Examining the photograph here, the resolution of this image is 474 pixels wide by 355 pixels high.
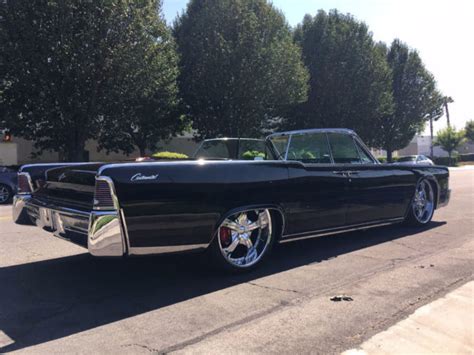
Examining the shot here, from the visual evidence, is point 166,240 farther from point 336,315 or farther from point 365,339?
point 365,339

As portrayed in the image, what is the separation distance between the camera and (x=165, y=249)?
4457 millimetres

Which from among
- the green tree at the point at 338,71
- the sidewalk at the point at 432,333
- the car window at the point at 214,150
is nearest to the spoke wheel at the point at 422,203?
the car window at the point at 214,150

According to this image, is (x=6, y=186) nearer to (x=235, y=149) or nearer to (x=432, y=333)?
(x=235, y=149)

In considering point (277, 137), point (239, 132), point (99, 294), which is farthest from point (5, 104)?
point (99, 294)

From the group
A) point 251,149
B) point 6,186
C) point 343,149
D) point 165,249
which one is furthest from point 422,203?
point 6,186

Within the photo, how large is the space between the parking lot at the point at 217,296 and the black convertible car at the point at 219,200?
43 centimetres

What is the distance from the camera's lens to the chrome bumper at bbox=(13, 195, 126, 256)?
161 inches

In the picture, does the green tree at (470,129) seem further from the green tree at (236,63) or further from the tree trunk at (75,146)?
the tree trunk at (75,146)

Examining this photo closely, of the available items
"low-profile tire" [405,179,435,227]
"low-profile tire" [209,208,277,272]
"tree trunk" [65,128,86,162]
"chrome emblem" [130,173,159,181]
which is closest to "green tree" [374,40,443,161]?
"tree trunk" [65,128,86,162]

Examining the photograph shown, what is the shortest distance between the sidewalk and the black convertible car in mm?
1857

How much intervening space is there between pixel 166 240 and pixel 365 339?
190 cm

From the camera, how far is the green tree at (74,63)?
54.3 feet

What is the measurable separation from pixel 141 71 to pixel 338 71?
14.7 metres

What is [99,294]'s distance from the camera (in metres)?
4.56
